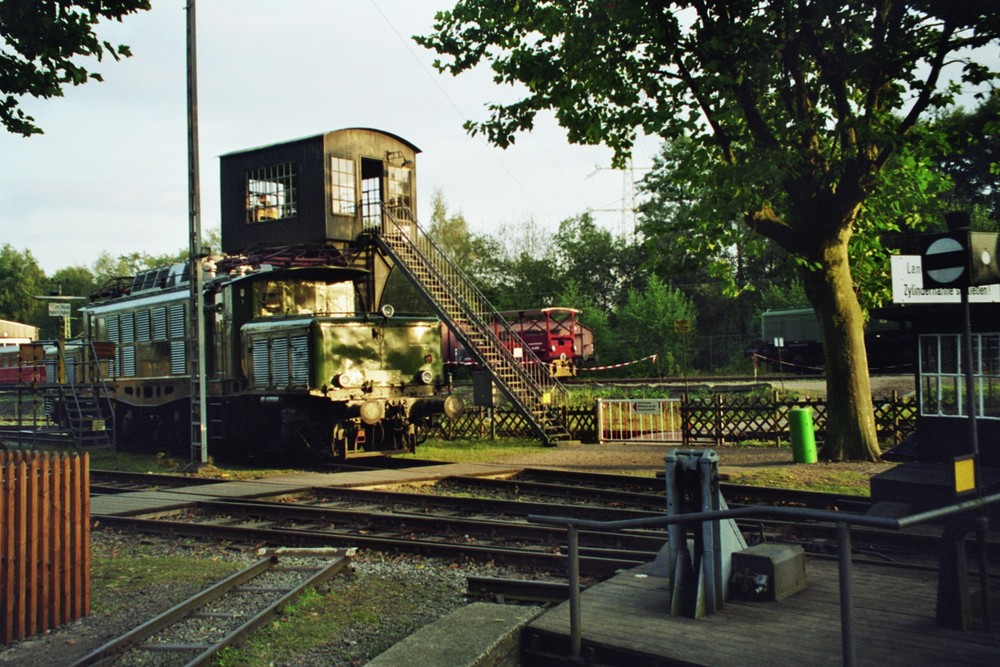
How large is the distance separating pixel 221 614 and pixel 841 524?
4769mm

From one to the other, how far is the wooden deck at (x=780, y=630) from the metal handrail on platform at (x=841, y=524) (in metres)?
0.23

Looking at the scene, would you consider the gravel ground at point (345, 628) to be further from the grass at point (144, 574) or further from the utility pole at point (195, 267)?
the utility pole at point (195, 267)

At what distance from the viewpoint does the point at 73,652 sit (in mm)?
6020

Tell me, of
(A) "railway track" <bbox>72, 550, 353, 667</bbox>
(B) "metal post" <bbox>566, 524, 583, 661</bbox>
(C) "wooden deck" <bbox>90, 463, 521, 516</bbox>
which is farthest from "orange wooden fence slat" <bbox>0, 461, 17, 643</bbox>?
(C) "wooden deck" <bbox>90, 463, 521, 516</bbox>

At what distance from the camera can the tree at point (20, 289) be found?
236ft

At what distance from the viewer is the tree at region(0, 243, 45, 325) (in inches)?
2830

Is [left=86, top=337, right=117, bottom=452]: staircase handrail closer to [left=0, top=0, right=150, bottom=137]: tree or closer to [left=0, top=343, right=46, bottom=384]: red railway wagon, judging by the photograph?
[left=0, top=343, right=46, bottom=384]: red railway wagon

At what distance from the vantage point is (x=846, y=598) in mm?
4379

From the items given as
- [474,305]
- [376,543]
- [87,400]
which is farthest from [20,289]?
[376,543]

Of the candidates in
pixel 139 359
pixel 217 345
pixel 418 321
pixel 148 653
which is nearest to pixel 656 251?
pixel 418 321

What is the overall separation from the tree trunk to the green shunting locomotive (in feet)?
A: 22.4

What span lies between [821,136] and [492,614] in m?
11.8

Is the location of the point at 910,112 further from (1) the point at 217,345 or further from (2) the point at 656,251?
(1) the point at 217,345

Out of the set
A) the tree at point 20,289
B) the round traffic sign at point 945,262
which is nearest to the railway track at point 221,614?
the round traffic sign at point 945,262
